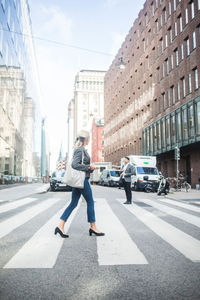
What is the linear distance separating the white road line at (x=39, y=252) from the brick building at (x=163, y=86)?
Answer: 65.0 feet

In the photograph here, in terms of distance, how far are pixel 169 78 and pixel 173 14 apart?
251 inches

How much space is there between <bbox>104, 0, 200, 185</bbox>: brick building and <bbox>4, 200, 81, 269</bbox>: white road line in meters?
19.8

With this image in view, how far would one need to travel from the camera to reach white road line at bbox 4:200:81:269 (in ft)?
10.5

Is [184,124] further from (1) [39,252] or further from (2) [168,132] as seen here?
(1) [39,252]

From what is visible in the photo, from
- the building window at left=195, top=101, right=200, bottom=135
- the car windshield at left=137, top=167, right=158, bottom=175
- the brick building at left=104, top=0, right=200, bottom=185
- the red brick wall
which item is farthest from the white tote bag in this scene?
the red brick wall

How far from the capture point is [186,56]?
26531 millimetres

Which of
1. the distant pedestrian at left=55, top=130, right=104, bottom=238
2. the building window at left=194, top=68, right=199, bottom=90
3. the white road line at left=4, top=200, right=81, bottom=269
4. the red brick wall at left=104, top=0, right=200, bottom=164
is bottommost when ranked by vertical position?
the white road line at left=4, top=200, right=81, bottom=269

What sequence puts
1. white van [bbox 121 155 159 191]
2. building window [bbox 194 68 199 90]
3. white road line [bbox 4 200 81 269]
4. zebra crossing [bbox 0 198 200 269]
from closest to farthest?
white road line [bbox 4 200 81 269], zebra crossing [bbox 0 198 200 269], white van [bbox 121 155 159 191], building window [bbox 194 68 199 90]

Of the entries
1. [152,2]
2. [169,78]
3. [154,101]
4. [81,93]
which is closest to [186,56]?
[169,78]

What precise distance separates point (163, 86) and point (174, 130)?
6383 mm

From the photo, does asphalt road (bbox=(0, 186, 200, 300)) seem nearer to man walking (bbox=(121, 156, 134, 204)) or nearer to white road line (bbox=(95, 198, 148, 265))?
white road line (bbox=(95, 198, 148, 265))

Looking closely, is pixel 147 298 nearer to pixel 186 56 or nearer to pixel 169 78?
pixel 186 56

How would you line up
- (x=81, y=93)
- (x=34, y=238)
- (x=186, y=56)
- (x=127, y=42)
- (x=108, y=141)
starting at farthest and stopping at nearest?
(x=81, y=93)
(x=108, y=141)
(x=127, y=42)
(x=186, y=56)
(x=34, y=238)

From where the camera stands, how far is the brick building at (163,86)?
25134 mm
